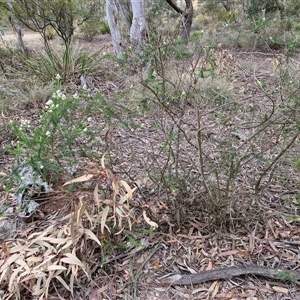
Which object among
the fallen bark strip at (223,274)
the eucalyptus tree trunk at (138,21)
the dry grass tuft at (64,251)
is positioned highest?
the eucalyptus tree trunk at (138,21)

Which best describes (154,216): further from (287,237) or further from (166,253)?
(287,237)

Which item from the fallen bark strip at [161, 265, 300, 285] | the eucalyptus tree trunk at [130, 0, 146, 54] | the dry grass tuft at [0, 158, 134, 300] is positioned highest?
the eucalyptus tree trunk at [130, 0, 146, 54]

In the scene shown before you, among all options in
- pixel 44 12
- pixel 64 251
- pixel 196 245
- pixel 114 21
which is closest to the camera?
pixel 64 251

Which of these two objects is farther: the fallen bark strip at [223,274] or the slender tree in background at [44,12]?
the slender tree in background at [44,12]

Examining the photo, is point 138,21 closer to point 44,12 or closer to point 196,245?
point 44,12

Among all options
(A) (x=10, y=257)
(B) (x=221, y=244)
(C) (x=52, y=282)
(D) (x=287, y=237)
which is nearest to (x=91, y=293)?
(C) (x=52, y=282)

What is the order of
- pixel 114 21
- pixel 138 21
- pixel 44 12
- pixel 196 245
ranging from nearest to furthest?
pixel 196 245
pixel 138 21
pixel 44 12
pixel 114 21

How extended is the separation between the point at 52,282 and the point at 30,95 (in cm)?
321

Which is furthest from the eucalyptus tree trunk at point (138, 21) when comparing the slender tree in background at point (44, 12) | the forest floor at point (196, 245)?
the forest floor at point (196, 245)

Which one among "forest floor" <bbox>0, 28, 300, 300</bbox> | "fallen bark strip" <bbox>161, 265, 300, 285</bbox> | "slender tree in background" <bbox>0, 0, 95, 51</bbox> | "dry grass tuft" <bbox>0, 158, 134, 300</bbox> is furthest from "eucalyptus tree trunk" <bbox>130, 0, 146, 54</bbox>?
"fallen bark strip" <bbox>161, 265, 300, 285</bbox>

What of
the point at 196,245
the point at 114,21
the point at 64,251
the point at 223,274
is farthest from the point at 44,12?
the point at 223,274

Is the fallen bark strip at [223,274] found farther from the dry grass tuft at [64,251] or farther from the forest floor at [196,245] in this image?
the dry grass tuft at [64,251]

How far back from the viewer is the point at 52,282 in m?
1.92

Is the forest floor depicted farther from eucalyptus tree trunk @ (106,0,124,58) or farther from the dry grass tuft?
eucalyptus tree trunk @ (106,0,124,58)
